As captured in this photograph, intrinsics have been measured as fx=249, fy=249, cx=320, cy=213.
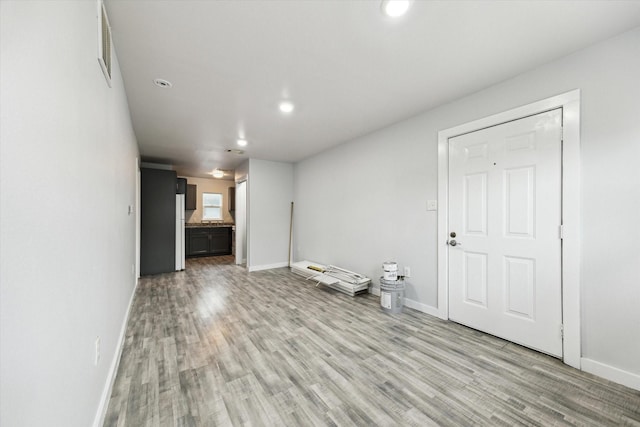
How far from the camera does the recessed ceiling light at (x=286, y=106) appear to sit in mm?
2871

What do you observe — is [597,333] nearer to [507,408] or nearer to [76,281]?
[507,408]

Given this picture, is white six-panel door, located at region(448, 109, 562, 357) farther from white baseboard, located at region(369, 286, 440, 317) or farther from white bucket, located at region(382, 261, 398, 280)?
white bucket, located at region(382, 261, 398, 280)

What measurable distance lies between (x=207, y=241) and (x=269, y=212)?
113 inches

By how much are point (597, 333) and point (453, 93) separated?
2.42 meters

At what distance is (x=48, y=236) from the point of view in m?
0.84

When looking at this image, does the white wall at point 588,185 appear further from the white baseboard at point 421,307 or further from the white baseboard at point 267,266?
the white baseboard at point 267,266

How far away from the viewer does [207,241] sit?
24.4 feet

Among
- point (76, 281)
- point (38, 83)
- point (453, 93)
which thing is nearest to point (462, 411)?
point (76, 281)

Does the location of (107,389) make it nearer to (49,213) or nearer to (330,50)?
(49,213)

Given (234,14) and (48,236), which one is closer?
(48,236)

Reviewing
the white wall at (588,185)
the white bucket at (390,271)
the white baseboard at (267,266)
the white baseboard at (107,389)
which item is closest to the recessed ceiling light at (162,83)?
the white baseboard at (107,389)

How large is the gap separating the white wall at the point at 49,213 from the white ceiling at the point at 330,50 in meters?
0.63

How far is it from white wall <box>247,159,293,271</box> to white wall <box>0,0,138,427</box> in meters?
4.03

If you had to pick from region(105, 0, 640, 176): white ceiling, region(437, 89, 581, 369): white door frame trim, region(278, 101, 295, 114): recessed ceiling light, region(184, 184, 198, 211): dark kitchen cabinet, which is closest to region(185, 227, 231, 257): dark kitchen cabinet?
region(184, 184, 198, 211): dark kitchen cabinet
